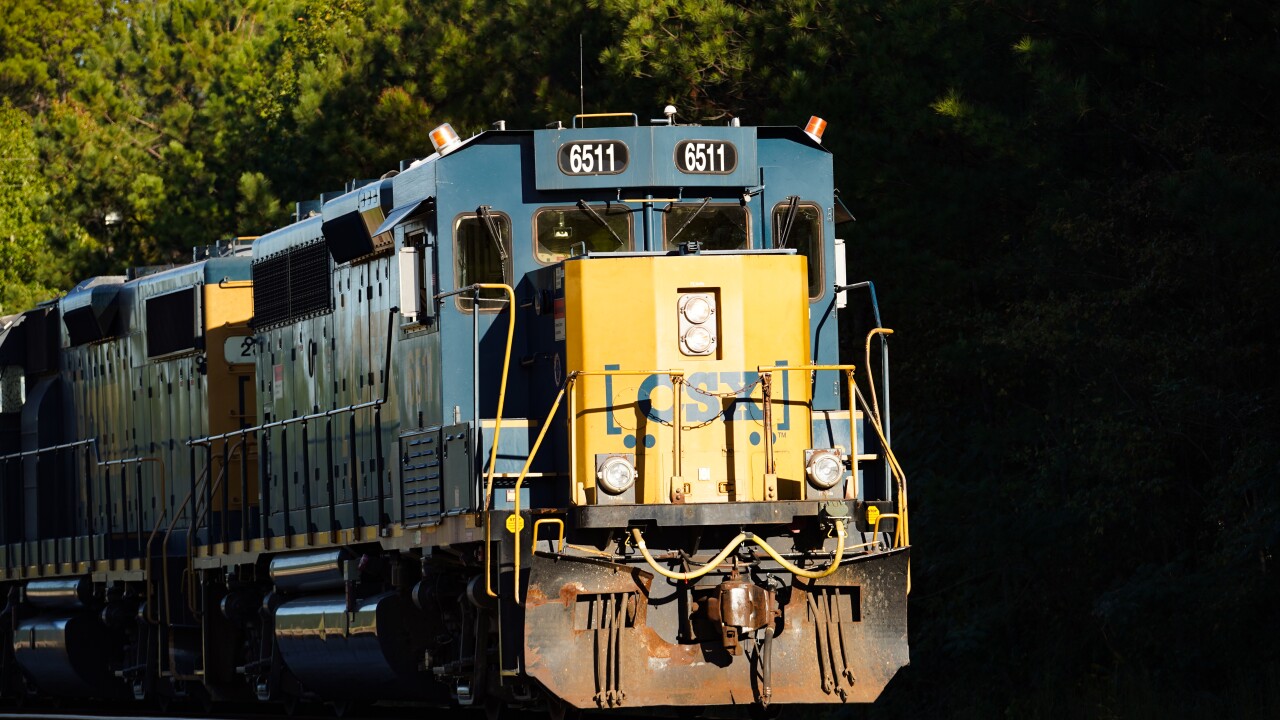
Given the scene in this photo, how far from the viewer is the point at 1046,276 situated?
17625 millimetres

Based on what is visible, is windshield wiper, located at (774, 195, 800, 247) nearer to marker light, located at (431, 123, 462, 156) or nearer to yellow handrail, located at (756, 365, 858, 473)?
yellow handrail, located at (756, 365, 858, 473)

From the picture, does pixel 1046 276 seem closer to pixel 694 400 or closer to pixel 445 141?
pixel 694 400

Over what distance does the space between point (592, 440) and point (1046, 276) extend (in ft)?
26.7

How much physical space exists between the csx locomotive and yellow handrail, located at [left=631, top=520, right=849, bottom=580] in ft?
0.07

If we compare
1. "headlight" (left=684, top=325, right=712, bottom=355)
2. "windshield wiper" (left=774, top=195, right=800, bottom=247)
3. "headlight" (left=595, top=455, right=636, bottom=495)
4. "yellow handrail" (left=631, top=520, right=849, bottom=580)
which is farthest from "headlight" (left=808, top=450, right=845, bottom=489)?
"windshield wiper" (left=774, top=195, right=800, bottom=247)

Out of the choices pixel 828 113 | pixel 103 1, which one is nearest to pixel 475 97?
pixel 828 113

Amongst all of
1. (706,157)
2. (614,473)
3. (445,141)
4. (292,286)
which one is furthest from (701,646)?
(292,286)

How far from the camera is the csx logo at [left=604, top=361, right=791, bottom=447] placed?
1073 centimetres

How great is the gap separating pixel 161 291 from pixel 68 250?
19.0 m

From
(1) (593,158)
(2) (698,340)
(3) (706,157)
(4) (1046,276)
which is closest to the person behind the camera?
(2) (698,340)

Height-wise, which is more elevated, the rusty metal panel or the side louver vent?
the side louver vent

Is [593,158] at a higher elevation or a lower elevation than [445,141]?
lower

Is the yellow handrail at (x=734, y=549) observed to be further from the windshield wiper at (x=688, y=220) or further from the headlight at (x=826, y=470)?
the windshield wiper at (x=688, y=220)

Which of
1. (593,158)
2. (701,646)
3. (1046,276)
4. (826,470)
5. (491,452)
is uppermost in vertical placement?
(593,158)
